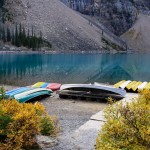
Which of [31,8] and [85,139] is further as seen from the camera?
[31,8]

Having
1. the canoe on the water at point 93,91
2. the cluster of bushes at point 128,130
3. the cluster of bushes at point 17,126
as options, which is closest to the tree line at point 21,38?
the canoe on the water at point 93,91

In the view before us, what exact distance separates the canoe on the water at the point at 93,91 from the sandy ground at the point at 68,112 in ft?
2.46

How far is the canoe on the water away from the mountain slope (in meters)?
125

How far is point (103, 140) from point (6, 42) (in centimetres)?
13195

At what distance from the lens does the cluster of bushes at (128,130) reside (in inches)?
293

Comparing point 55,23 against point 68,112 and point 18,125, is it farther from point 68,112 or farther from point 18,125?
point 18,125

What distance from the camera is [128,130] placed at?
7738 millimetres

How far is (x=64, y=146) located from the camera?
43.4ft

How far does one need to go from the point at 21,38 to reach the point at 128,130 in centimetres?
13461

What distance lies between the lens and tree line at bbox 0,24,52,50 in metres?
137

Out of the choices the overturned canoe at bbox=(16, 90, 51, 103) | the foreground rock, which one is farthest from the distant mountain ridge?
the foreground rock

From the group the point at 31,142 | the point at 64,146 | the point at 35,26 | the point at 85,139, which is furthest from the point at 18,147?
the point at 35,26

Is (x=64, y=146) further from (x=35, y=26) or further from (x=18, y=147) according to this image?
(x=35, y=26)

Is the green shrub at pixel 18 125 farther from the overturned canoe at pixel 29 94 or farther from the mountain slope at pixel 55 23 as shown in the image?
the mountain slope at pixel 55 23
